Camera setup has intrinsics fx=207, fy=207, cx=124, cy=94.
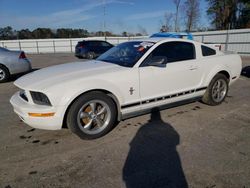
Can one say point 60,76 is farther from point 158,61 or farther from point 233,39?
point 233,39

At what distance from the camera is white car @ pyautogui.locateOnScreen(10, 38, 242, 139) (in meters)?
3.04

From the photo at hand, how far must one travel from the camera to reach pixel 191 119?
13.3 feet

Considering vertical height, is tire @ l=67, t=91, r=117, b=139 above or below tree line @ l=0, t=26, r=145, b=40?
below

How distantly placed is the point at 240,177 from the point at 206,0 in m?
47.1

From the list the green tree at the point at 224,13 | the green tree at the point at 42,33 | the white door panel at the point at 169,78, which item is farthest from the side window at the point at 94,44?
the green tree at the point at 42,33

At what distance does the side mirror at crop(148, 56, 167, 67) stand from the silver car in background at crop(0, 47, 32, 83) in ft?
20.4

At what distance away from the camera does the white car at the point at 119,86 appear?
3035mm

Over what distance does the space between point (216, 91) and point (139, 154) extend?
9.37 feet

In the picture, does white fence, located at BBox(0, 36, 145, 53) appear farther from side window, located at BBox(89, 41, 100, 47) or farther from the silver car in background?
the silver car in background

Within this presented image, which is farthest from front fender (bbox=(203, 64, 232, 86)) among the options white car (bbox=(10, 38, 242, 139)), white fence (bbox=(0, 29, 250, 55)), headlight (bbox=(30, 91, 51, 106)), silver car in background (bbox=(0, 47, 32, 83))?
white fence (bbox=(0, 29, 250, 55))

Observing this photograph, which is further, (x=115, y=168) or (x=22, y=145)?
(x=22, y=145)


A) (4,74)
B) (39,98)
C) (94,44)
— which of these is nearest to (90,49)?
(94,44)

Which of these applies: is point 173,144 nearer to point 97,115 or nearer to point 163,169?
point 163,169

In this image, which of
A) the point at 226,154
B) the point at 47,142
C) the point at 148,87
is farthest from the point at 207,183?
the point at 47,142
